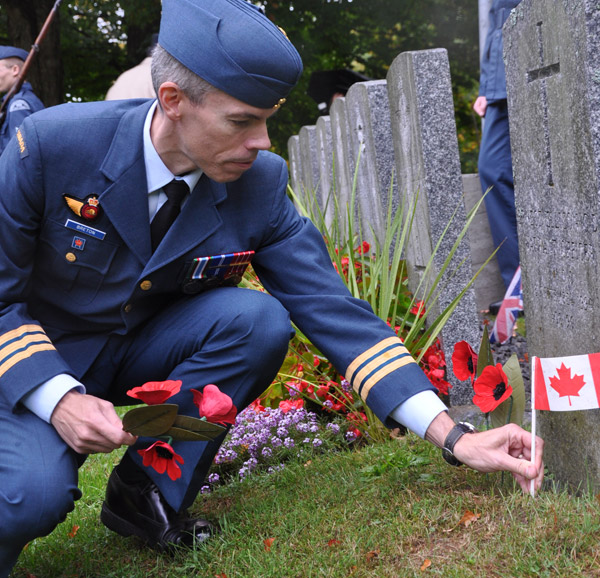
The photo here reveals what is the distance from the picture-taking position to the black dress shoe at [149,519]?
2.18 m

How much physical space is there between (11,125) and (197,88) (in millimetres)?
4366

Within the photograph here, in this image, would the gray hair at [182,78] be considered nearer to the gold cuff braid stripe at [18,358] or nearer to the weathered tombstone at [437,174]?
the gold cuff braid stripe at [18,358]

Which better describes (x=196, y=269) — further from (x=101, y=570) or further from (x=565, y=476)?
(x=565, y=476)

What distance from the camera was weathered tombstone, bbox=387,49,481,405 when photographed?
3.25m

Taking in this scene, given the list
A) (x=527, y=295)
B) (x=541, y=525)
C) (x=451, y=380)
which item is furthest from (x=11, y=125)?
(x=541, y=525)

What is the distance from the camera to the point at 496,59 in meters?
4.32

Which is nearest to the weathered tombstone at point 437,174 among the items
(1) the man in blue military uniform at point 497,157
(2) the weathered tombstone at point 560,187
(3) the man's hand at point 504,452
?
(2) the weathered tombstone at point 560,187

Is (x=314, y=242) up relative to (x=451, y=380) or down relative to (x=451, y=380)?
up

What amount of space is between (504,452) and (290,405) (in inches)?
55.2

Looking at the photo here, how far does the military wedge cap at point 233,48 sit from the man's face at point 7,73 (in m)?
4.89

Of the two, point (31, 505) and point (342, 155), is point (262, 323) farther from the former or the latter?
point (342, 155)

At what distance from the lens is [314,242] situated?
2.27m

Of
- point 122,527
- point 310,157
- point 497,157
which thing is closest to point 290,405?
point 122,527

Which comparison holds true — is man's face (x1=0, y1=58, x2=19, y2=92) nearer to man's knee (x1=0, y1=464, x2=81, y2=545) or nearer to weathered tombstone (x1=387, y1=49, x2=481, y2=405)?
weathered tombstone (x1=387, y1=49, x2=481, y2=405)
